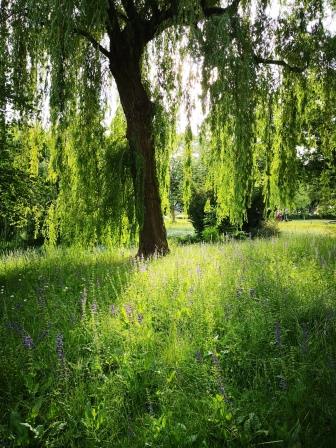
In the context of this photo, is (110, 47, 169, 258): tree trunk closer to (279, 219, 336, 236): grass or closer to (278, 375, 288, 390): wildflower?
(278, 375, 288, 390): wildflower

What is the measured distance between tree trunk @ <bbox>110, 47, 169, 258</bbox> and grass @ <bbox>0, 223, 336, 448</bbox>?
2.77m

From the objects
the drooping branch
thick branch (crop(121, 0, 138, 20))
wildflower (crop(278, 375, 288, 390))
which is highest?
thick branch (crop(121, 0, 138, 20))

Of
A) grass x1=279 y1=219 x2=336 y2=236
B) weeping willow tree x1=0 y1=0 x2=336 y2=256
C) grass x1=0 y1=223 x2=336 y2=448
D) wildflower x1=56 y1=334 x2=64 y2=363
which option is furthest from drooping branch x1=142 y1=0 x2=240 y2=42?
grass x1=279 y1=219 x2=336 y2=236

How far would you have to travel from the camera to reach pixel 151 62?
838 cm

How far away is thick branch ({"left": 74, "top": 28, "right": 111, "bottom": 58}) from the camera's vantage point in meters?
6.67

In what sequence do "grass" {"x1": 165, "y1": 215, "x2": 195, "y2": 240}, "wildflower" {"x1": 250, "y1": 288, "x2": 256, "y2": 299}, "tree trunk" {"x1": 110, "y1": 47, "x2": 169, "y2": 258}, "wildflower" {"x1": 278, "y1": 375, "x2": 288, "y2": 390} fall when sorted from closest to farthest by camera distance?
"wildflower" {"x1": 278, "y1": 375, "x2": 288, "y2": 390}
"wildflower" {"x1": 250, "y1": 288, "x2": 256, "y2": 299}
"tree trunk" {"x1": 110, "y1": 47, "x2": 169, "y2": 258}
"grass" {"x1": 165, "y1": 215, "x2": 195, "y2": 240}

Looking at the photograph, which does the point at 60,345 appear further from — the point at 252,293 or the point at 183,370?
the point at 252,293

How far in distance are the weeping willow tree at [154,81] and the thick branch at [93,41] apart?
20 millimetres

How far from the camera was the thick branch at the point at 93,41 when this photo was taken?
667cm

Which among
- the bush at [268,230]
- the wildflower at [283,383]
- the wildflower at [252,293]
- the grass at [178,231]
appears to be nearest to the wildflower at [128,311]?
the wildflower at [252,293]

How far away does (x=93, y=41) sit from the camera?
6.99 m

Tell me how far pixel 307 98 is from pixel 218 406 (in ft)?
21.5

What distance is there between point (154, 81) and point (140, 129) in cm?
106

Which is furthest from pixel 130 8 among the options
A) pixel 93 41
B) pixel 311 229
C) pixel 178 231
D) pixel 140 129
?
pixel 178 231
